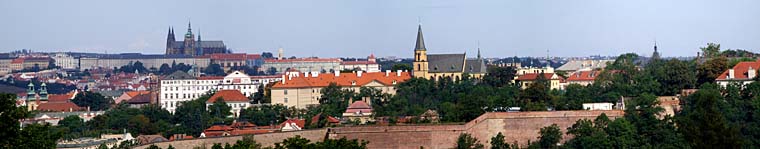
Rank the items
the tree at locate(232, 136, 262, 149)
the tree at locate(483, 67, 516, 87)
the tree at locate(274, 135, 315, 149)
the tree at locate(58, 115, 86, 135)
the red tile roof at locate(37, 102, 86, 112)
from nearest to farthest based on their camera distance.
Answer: the tree at locate(232, 136, 262, 149)
the tree at locate(274, 135, 315, 149)
the tree at locate(58, 115, 86, 135)
the tree at locate(483, 67, 516, 87)
the red tile roof at locate(37, 102, 86, 112)

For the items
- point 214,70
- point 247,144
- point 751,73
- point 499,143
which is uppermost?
point 214,70

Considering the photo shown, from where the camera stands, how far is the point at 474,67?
9444 centimetres

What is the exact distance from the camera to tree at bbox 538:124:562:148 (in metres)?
59.2

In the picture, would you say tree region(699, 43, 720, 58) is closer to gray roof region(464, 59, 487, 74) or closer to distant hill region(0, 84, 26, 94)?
gray roof region(464, 59, 487, 74)

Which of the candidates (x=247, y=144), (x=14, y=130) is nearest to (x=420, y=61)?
(x=247, y=144)

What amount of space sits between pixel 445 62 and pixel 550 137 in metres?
34.8

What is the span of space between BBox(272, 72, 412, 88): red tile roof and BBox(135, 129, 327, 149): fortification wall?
3007 cm

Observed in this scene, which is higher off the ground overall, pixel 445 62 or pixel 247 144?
pixel 445 62

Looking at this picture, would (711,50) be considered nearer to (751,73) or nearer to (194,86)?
(751,73)

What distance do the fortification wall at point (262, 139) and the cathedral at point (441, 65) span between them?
1291 inches

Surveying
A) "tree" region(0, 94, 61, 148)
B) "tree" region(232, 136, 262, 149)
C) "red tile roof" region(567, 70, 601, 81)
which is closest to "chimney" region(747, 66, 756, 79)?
"tree" region(232, 136, 262, 149)

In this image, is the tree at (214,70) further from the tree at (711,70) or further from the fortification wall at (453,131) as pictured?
the fortification wall at (453,131)

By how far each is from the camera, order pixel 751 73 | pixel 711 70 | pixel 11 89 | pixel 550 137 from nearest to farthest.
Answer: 1. pixel 550 137
2. pixel 751 73
3. pixel 711 70
4. pixel 11 89

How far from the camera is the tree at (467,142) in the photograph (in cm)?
5866
